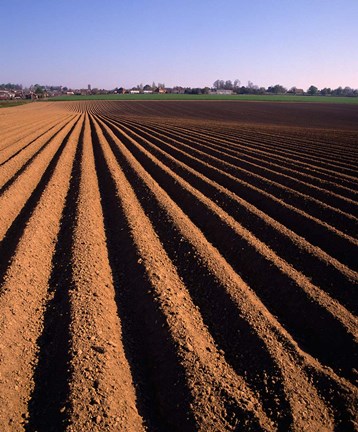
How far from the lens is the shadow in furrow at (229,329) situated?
10.7 ft

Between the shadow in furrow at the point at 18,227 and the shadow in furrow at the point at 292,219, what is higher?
the shadow in furrow at the point at 18,227

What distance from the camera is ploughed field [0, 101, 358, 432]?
312 cm

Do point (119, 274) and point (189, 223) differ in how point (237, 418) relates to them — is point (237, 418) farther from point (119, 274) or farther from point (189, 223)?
point (189, 223)

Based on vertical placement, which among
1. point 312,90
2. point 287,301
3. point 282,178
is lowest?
point 312,90

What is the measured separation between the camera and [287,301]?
4738 millimetres

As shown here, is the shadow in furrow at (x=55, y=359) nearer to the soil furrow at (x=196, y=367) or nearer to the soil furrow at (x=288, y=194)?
the soil furrow at (x=196, y=367)

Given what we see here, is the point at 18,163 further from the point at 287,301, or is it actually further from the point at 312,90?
the point at 312,90

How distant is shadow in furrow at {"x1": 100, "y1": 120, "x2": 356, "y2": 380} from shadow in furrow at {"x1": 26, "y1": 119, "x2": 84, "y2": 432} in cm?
250

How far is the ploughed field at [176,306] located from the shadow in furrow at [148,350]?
15 mm

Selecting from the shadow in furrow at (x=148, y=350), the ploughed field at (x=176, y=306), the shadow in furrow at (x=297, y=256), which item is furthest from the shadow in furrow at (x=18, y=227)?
the shadow in furrow at (x=297, y=256)

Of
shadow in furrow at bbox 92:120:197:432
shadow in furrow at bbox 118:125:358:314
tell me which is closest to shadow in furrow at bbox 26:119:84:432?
shadow in furrow at bbox 92:120:197:432

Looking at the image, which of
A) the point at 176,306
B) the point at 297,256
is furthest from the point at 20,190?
the point at 297,256

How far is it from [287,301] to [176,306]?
149cm

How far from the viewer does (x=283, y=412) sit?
10.1 ft
